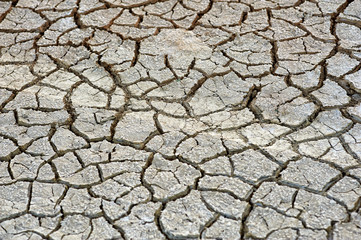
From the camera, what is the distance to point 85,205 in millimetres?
3182

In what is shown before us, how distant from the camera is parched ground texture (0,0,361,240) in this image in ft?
10.2

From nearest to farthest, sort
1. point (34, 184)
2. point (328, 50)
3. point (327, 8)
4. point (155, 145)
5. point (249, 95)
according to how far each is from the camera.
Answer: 1. point (34, 184)
2. point (155, 145)
3. point (249, 95)
4. point (328, 50)
5. point (327, 8)

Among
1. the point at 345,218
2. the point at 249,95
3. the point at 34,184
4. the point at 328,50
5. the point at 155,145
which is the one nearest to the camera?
the point at 345,218

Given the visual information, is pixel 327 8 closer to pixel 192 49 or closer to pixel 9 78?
pixel 192 49

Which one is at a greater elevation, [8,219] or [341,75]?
[341,75]

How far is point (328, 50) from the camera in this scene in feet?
14.1

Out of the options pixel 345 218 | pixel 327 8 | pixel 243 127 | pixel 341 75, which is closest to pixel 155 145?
pixel 243 127

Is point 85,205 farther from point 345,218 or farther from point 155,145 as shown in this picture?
point 345,218

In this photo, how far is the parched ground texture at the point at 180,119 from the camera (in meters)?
3.11

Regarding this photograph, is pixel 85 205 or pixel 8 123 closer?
pixel 85 205

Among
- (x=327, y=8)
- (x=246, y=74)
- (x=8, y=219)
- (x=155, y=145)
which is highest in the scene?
(x=327, y=8)

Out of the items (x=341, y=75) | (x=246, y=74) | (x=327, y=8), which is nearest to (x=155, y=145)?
(x=246, y=74)

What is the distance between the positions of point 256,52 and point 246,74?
29cm

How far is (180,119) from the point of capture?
12.3ft
